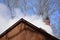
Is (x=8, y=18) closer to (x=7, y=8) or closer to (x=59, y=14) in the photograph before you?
(x=7, y=8)

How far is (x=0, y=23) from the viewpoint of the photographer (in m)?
2.08

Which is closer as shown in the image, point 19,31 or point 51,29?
point 19,31

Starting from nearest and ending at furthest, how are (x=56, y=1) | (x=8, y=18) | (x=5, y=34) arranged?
(x=5, y=34) → (x=8, y=18) → (x=56, y=1)

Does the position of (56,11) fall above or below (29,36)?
above

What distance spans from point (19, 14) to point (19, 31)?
1.01 feet

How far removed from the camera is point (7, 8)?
7.09ft

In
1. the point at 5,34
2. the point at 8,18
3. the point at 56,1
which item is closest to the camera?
the point at 5,34

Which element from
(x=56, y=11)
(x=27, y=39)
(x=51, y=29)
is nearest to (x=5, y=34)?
(x=27, y=39)

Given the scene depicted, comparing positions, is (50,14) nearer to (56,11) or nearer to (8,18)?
(56,11)

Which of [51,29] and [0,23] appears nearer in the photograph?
[0,23]

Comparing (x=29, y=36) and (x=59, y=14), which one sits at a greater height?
(x=59, y=14)

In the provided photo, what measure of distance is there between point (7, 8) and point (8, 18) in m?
0.16

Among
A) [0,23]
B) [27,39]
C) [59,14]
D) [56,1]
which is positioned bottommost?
[27,39]

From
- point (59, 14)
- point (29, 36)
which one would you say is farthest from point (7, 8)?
point (59, 14)
